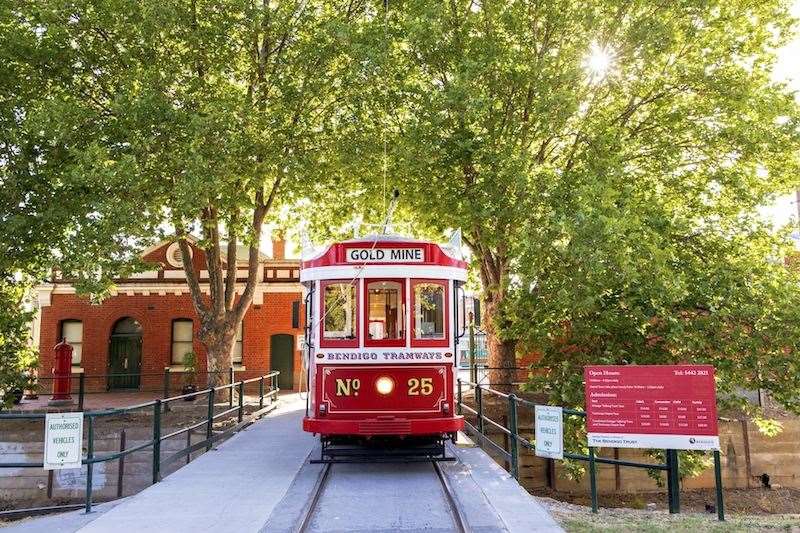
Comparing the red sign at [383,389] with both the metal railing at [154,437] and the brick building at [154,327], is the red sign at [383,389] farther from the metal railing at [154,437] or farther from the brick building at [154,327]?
the brick building at [154,327]

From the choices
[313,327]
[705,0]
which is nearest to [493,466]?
[313,327]

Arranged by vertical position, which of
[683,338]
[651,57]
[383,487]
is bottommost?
[383,487]

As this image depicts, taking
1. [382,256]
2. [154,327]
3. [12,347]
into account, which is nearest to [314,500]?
[382,256]

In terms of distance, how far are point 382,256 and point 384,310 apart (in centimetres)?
Answer: 86

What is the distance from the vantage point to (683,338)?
11789 mm

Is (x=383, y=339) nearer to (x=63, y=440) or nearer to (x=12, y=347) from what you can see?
(x=63, y=440)

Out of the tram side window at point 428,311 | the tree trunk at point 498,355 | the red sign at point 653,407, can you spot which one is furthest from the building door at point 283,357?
the red sign at point 653,407

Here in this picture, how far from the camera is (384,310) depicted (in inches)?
393

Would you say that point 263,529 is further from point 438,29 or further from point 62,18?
point 62,18

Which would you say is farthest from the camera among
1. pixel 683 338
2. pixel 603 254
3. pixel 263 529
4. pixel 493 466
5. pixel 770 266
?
pixel 770 266

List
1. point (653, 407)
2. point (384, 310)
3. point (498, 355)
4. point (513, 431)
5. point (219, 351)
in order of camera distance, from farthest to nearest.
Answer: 1. point (498, 355)
2. point (219, 351)
3. point (384, 310)
4. point (513, 431)
5. point (653, 407)

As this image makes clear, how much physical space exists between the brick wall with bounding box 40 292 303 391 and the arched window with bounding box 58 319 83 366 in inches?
8.2

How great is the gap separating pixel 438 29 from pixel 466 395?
12.0 metres

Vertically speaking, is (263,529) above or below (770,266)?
below
